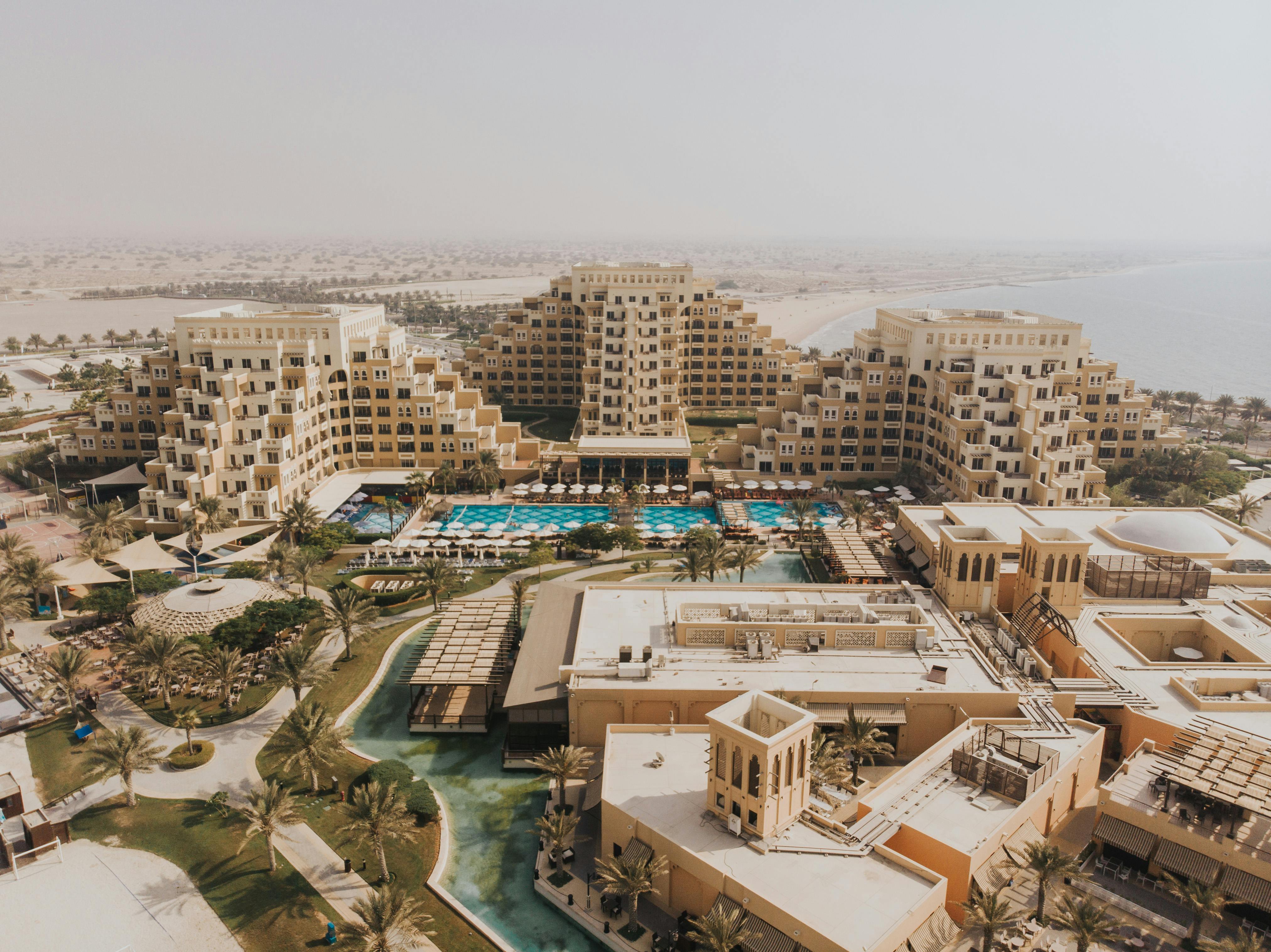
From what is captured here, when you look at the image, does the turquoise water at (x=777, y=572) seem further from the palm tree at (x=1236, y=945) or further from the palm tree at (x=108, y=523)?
the palm tree at (x=108, y=523)

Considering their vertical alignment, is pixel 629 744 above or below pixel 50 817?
above

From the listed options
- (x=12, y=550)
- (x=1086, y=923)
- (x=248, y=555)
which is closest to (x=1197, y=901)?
(x=1086, y=923)

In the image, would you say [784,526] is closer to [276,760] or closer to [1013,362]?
[1013,362]

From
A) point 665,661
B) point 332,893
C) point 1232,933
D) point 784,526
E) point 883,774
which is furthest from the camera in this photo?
point 784,526

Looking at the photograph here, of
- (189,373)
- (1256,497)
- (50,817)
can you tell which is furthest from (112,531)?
(1256,497)

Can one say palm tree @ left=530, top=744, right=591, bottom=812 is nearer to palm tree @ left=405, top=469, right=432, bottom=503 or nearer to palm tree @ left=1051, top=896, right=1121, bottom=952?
palm tree @ left=1051, top=896, right=1121, bottom=952

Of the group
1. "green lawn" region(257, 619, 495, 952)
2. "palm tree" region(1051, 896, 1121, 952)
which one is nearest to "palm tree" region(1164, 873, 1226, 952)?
"palm tree" region(1051, 896, 1121, 952)
